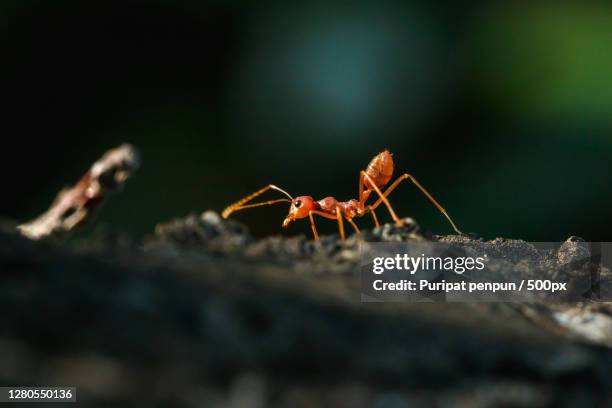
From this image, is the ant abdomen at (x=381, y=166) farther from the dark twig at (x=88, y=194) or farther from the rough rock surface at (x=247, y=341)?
the rough rock surface at (x=247, y=341)

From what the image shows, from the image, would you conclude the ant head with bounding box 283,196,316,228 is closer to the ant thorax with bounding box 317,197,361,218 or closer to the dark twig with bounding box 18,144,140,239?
the ant thorax with bounding box 317,197,361,218

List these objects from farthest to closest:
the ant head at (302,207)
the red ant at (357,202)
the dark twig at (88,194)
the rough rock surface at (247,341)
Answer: the ant head at (302,207)
the red ant at (357,202)
the dark twig at (88,194)
the rough rock surface at (247,341)

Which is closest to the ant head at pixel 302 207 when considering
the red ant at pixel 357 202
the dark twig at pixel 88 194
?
the red ant at pixel 357 202

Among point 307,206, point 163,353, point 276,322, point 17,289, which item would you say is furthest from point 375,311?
point 307,206

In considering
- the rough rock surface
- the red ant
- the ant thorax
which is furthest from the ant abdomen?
the rough rock surface

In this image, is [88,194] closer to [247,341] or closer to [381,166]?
[247,341]

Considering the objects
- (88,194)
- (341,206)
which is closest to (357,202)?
(341,206)

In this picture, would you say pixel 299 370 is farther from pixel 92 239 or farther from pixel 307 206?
pixel 307 206
